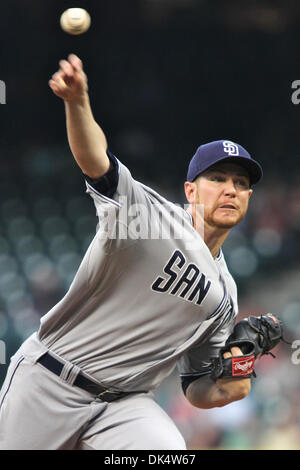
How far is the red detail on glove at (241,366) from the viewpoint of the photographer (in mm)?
2357

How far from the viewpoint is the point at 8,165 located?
19.5 feet

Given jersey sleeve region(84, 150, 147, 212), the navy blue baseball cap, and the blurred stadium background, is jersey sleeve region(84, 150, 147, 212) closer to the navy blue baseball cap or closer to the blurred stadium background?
the navy blue baseball cap

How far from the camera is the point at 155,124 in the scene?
6215 millimetres

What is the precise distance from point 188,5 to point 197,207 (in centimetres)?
464

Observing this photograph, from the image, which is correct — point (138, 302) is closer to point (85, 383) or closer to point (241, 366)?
point (85, 383)

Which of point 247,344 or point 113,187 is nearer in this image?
point 113,187

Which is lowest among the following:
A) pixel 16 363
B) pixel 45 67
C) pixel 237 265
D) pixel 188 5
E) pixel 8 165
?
pixel 237 265

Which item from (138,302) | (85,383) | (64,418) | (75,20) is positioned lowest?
(64,418)

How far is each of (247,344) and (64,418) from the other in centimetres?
79

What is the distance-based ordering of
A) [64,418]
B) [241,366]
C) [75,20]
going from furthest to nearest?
1. [75,20]
2. [241,366]
3. [64,418]

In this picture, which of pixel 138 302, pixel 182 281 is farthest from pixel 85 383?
pixel 182 281
